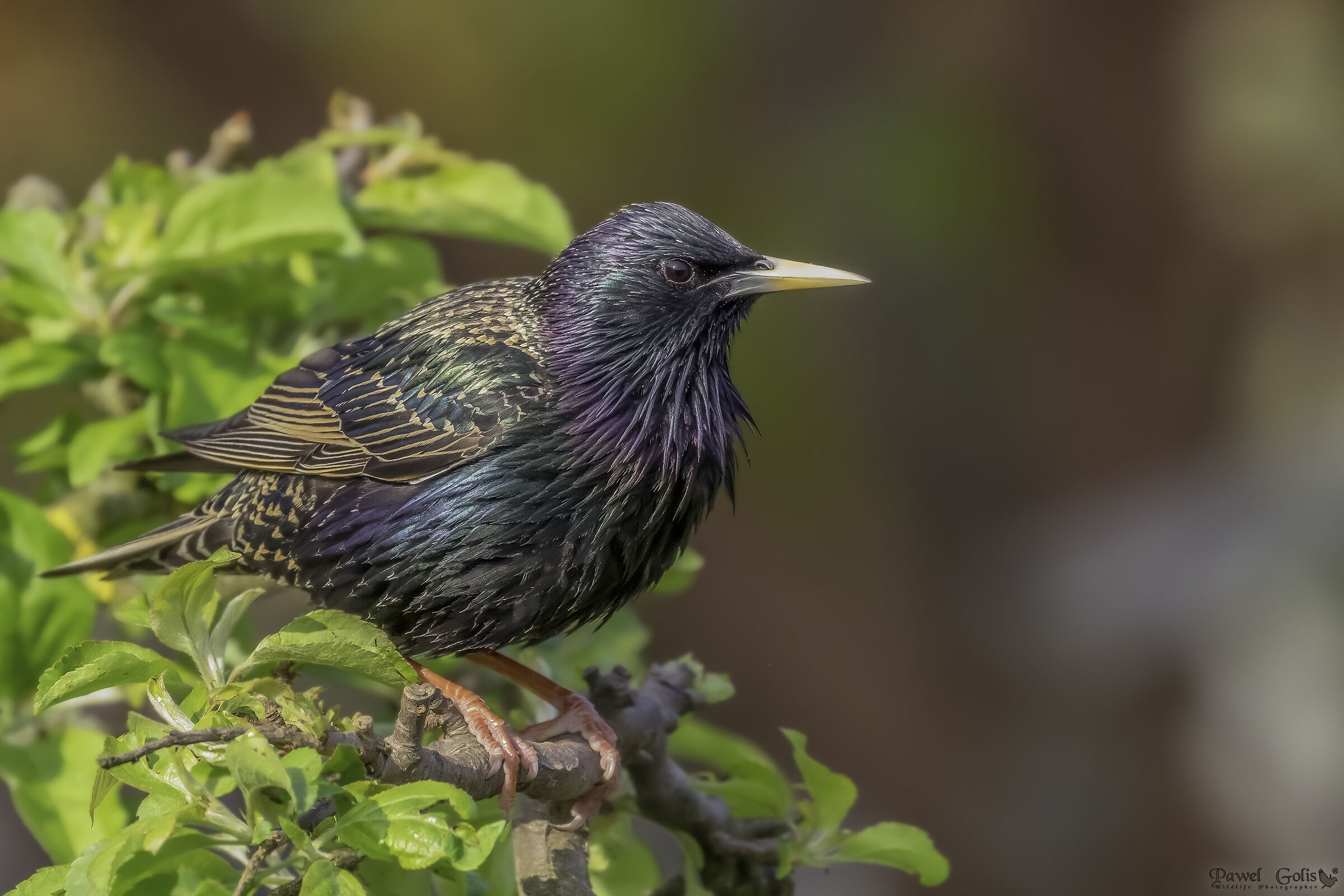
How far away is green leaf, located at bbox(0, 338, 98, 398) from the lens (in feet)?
6.81

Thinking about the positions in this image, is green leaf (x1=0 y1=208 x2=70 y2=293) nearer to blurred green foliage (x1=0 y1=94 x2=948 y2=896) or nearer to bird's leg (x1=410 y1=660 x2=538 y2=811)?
blurred green foliage (x1=0 y1=94 x2=948 y2=896)

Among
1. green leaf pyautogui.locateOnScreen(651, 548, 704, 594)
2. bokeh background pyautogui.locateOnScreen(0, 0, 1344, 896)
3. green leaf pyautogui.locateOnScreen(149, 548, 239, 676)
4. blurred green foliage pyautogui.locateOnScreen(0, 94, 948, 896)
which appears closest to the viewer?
blurred green foliage pyautogui.locateOnScreen(0, 94, 948, 896)

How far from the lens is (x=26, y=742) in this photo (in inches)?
74.2

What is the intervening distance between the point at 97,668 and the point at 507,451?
0.72 m

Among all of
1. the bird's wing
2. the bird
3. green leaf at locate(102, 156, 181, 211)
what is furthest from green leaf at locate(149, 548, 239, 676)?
green leaf at locate(102, 156, 181, 211)

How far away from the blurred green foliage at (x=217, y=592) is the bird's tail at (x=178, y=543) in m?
0.10

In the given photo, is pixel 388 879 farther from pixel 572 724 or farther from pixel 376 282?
pixel 376 282

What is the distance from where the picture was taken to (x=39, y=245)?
2156 millimetres

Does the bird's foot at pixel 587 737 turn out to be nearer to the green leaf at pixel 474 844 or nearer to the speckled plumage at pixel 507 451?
the speckled plumage at pixel 507 451

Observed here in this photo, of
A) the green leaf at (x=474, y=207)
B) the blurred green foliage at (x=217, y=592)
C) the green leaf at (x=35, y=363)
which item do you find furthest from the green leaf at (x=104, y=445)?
the green leaf at (x=474, y=207)

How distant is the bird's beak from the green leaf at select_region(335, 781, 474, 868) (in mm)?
984

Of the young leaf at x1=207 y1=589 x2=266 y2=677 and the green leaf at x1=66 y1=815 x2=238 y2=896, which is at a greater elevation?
the young leaf at x1=207 y1=589 x2=266 y2=677

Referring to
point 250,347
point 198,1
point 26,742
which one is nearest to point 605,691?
point 26,742

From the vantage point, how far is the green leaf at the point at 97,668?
126 cm
